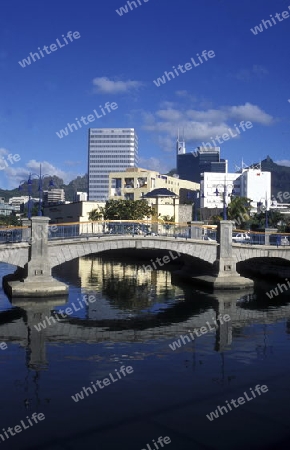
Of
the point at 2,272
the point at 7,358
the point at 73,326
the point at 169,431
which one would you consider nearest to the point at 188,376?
the point at 169,431

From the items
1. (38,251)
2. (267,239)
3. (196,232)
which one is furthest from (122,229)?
(267,239)

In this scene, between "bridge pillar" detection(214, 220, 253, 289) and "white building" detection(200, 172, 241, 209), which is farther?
"white building" detection(200, 172, 241, 209)

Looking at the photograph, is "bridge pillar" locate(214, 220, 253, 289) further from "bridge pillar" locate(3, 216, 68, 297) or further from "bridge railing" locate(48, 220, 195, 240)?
"bridge pillar" locate(3, 216, 68, 297)

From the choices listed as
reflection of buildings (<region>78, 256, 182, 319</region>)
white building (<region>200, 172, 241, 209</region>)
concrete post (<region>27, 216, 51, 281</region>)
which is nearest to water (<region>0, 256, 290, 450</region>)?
reflection of buildings (<region>78, 256, 182, 319</region>)

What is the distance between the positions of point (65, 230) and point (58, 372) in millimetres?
23436

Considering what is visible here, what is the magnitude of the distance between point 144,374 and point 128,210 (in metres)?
73.0

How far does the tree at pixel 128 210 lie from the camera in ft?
307

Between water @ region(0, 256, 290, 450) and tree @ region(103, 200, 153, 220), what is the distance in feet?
175

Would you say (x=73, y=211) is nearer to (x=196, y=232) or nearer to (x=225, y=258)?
(x=196, y=232)

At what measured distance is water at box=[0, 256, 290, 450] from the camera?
627 inches

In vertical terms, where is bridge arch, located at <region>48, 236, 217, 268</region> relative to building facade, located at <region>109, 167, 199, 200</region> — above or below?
below

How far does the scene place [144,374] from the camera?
21.6m

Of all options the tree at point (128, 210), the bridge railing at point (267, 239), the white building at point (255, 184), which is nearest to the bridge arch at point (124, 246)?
the bridge railing at point (267, 239)

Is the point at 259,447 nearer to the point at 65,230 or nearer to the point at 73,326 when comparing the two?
the point at 73,326
